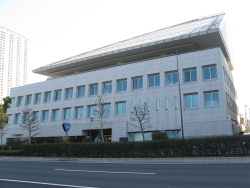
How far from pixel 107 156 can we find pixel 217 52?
64.1 feet

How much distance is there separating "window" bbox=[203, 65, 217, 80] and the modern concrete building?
12 centimetres

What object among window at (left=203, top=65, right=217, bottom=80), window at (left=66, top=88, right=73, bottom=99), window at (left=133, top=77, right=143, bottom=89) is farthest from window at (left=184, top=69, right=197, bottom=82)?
window at (left=66, top=88, right=73, bottom=99)

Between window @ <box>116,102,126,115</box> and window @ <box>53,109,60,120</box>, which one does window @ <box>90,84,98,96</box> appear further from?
window @ <box>53,109,60,120</box>

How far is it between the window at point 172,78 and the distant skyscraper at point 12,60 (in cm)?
10743

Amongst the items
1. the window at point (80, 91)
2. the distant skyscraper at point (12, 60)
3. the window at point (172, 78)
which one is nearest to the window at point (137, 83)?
the window at point (172, 78)

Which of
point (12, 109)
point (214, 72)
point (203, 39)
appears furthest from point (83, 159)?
point (12, 109)

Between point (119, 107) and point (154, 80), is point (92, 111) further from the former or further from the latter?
point (154, 80)

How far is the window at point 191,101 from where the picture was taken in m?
30.9

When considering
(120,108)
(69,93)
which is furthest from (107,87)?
(69,93)

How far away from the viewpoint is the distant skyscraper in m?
123

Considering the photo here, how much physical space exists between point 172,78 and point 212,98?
5900mm

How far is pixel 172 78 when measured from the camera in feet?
109

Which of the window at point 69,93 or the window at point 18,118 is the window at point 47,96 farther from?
the window at point 18,118

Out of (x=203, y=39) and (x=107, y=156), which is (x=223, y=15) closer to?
(x=203, y=39)
